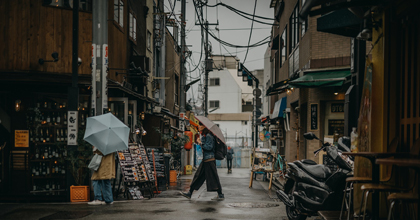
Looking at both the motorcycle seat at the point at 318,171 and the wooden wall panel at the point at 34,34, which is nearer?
the motorcycle seat at the point at 318,171

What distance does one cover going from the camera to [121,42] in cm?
1823

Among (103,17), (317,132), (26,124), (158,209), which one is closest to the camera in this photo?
(158,209)

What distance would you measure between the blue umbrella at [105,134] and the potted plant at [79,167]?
1.53 m

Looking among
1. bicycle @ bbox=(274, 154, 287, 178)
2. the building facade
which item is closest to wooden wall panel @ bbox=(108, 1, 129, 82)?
the building facade

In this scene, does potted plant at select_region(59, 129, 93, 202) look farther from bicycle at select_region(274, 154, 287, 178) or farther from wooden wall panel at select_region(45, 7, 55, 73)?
bicycle at select_region(274, 154, 287, 178)

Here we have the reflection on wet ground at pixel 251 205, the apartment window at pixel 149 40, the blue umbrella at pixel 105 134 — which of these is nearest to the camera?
the blue umbrella at pixel 105 134

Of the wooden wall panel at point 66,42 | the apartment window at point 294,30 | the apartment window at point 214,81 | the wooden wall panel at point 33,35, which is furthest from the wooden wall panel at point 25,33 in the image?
the apartment window at point 214,81

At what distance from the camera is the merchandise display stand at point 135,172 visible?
13064mm

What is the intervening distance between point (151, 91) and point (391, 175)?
20213 mm

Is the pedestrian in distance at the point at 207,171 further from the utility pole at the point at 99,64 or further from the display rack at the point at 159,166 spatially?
the display rack at the point at 159,166

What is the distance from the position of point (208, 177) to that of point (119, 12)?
8724 mm

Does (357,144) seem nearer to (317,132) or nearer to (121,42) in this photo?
(317,132)

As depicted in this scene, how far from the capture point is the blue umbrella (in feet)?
36.0

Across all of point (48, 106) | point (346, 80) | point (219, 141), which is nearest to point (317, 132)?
point (346, 80)
